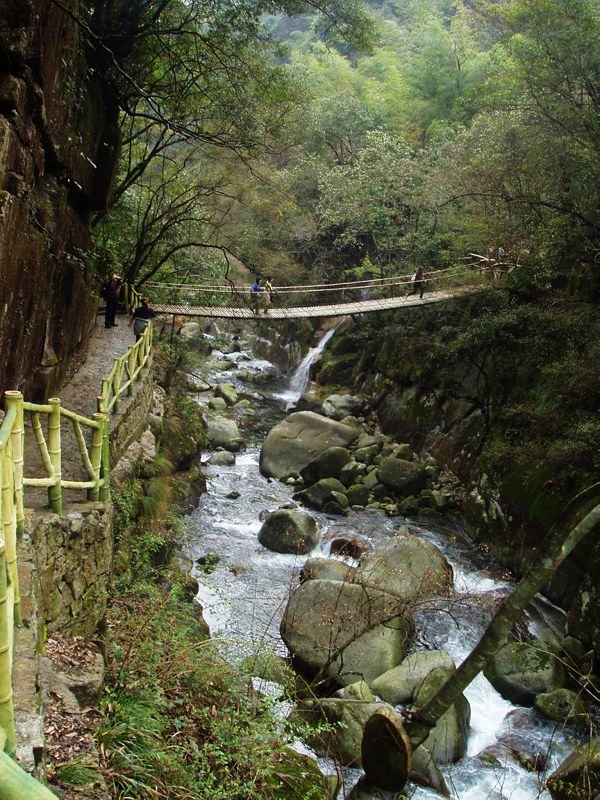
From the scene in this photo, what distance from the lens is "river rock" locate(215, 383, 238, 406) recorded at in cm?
1744

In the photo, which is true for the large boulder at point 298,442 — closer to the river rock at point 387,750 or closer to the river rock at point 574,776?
the river rock at point 574,776

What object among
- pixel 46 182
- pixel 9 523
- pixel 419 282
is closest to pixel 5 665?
pixel 9 523

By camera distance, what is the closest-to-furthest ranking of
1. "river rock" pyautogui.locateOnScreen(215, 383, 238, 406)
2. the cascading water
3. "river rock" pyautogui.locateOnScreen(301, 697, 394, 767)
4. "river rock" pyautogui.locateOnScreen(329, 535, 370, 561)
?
"river rock" pyautogui.locateOnScreen(301, 697, 394, 767) → the cascading water → "river rock" pyautogui.locateOnScreen(329, 535, 370, 561) → "river rock" pyautogui.locateOnScreen(215, 383, 238, 406)

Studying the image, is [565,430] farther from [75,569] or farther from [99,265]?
[99,265]

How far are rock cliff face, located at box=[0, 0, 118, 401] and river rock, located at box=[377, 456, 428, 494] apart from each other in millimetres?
5868

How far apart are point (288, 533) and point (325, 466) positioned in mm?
2968

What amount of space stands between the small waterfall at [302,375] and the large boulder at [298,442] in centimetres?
512

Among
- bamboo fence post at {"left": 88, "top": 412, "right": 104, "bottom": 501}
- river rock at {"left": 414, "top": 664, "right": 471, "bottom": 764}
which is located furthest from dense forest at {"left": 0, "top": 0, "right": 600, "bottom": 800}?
river rock at {"left": 414, "top": 664, "right": 471, "bottom": 764}

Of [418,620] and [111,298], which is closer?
[418,620]

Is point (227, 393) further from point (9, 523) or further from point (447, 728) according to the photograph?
point (9, 523)

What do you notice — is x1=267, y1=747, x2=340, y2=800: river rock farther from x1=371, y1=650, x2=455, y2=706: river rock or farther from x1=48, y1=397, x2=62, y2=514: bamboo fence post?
x1=48, y1=397, x2=62, y2=514: bamboo fence post

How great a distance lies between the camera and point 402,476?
39.7 feet

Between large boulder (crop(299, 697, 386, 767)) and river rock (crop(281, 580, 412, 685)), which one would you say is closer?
large boulder (crop(299, 697, 386, 767))

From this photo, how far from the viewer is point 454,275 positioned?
14.4 meters
